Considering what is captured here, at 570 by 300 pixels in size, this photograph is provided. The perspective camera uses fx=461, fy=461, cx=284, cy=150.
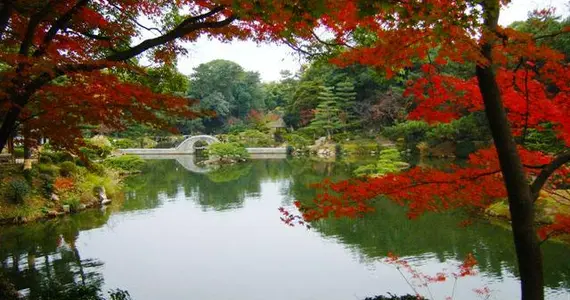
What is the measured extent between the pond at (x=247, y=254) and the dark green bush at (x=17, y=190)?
0.94 metres

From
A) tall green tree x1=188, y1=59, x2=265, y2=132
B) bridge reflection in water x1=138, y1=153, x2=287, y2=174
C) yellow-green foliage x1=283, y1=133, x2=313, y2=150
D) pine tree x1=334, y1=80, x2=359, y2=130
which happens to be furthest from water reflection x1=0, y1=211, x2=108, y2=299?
tall green tree x1=188, y1=59, x2=265, y2=132

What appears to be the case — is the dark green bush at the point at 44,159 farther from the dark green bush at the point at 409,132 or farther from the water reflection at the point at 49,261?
the dark green bush at the point at 409,132

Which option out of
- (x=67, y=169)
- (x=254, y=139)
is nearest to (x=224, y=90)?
(x=254, y=139)

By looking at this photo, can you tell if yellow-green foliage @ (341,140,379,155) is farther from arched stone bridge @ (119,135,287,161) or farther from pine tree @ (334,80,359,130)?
arched stone bridge @ (119,135,287,161)

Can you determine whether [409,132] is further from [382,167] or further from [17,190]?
[17,190]

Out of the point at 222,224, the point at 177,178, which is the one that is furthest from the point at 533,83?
the point at 177,178

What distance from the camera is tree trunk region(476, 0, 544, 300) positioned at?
10.00ft

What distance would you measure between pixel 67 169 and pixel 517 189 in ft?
42.7

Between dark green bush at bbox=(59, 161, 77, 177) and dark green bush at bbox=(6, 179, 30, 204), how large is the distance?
7.64 ft

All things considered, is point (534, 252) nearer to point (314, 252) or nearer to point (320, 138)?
point (314, 252)

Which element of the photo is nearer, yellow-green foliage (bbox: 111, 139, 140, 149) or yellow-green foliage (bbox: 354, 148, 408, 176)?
yellow-green foliage (bbox: 354, 148, 408, 176)

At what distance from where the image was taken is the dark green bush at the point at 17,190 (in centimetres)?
1049

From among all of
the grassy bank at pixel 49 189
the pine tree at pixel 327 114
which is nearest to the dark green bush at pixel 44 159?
the grassy bank at pixel 49 189

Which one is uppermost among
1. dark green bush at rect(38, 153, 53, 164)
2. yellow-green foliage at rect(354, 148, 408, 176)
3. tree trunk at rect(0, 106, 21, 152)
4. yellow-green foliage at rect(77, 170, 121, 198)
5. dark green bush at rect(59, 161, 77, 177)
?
tree trunk at rect(0, 106, 21, 152)
